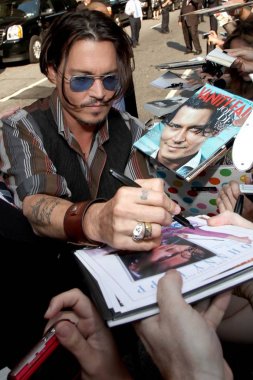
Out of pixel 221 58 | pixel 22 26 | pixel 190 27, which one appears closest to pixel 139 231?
pixel 221 58

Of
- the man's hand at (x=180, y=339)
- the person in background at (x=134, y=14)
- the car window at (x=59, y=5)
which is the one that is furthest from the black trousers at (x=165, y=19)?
the man's hand at (x=180, y=339)

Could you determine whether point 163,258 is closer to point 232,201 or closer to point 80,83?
point 232,201

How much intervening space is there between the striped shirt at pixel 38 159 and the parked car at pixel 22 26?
835 centimetres

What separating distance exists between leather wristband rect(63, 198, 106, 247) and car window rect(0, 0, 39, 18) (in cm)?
969

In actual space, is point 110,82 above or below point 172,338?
above

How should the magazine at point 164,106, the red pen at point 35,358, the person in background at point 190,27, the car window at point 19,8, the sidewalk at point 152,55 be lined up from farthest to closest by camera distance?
the car window at point 19,8 → the person in background at point 190,27 → the sidewalk at point 152,55 → the magazine at point 164,106 → the red pen at point 35,358

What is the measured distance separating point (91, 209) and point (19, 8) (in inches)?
404

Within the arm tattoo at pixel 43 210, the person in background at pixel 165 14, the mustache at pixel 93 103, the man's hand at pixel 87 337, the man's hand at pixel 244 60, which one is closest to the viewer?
the man's hand at pixel 87 337

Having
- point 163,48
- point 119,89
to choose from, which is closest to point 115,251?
point 119,89

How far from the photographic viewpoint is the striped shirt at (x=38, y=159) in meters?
1.47

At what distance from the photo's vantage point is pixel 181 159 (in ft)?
5.30

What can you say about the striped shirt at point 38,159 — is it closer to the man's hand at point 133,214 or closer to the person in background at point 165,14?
the man's hand at point 133,214

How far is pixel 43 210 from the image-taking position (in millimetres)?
1372

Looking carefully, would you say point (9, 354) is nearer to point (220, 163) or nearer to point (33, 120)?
point (33, 120)
